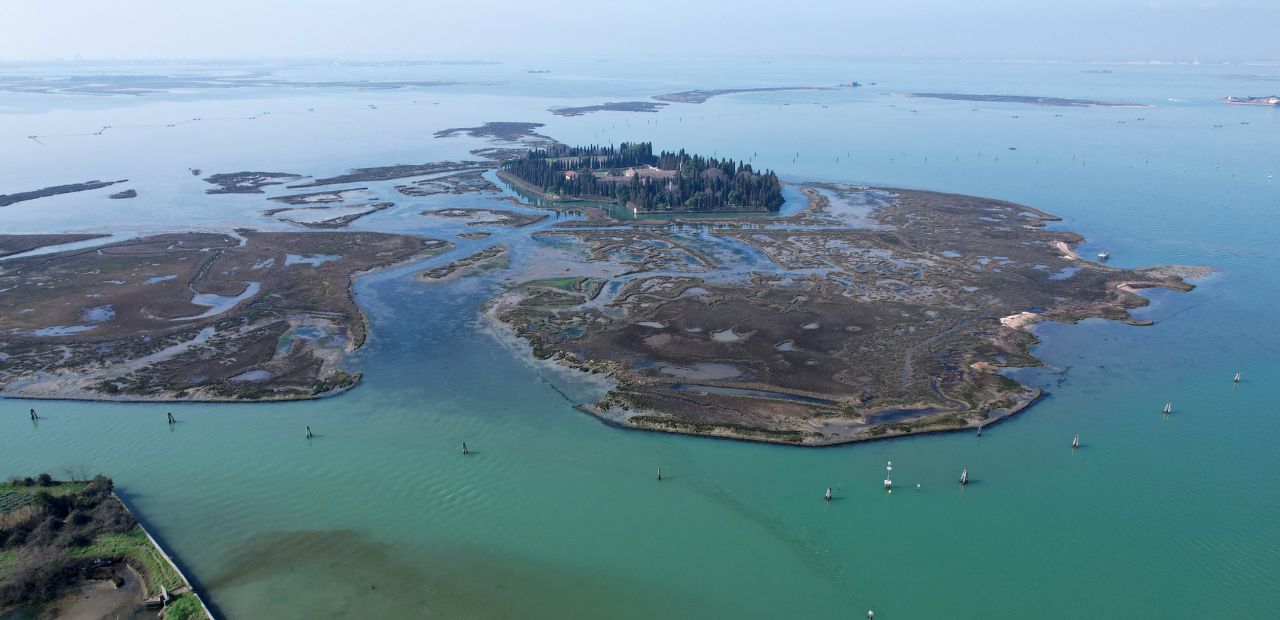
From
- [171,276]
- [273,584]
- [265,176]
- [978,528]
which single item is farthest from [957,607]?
[265,176]

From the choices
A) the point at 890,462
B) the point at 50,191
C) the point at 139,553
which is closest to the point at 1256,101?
the point at 890,462

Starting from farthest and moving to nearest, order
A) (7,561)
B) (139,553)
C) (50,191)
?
(50,191), (139,553), (7,561)

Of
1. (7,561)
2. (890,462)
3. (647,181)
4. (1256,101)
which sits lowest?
(7,561)

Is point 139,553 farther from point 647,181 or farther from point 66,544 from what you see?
point 647,181

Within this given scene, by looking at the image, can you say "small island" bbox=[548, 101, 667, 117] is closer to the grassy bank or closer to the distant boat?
the distant boat

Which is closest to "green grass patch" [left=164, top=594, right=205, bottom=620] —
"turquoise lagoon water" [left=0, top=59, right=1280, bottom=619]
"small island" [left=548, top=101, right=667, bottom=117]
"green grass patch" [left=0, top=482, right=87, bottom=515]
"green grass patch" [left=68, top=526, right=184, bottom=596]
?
"turquoise lagoon water" [left=0, top=59, right=1280, bottom=619]

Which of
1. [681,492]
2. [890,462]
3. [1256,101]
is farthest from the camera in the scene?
[1256,101]

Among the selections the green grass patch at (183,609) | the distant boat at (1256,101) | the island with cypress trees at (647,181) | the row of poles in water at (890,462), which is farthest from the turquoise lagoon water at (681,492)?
the distant boat at (1256,101)

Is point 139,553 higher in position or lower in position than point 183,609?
higher

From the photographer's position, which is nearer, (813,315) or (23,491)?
(23,491)
